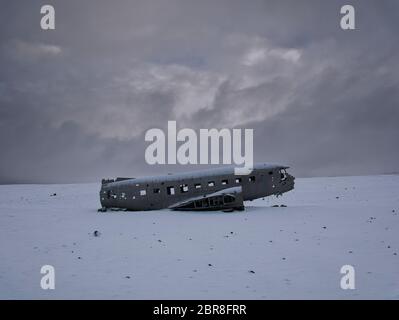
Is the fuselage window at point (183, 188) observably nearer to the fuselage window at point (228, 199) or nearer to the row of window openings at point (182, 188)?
the row of window openings at point (182, 188)

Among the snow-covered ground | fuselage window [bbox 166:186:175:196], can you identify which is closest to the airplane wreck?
fuselage window [bbox 166:186:175:196]

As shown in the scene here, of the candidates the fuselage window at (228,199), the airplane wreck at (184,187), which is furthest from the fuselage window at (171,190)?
the fuselage window at (228,199)

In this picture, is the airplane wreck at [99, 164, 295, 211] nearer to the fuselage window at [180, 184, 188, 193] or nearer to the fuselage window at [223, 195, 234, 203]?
the fuselage window at [180, 184, 188, 193]

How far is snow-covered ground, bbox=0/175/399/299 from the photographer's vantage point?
9406 millimetres

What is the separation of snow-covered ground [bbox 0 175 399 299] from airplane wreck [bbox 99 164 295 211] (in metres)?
6.98

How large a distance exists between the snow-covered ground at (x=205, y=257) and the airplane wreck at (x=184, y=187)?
6979 millimetres

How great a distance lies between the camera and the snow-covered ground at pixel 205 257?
9406mm

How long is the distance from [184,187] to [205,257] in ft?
53.3

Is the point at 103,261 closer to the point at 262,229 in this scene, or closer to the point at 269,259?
the point at 269,259

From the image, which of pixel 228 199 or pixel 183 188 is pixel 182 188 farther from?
pixel 228 199

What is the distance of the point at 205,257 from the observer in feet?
41.6

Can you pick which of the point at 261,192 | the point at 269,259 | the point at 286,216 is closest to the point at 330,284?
the point at 269,259

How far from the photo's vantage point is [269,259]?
40.3 ft

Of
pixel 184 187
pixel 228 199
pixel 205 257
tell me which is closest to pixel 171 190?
pixel 184 187
